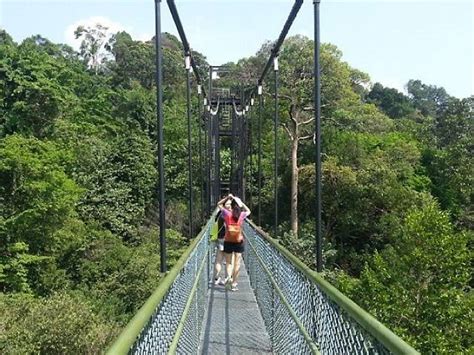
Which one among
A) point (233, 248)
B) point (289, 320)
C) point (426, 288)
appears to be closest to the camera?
point (289, 320)

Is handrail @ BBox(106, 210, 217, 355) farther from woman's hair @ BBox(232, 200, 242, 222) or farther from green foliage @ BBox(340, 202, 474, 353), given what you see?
green foliage @ BBox(340, 202, 474, 353)

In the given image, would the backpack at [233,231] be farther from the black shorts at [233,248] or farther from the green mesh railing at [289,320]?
the green mesh railing at [289,320]

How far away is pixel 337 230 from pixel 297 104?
4845 millimetres

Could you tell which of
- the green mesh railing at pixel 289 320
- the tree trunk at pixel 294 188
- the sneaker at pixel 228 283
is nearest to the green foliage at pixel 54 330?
the sneaker at pixel 228 283

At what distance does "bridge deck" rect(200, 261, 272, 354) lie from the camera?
4246 millimetres

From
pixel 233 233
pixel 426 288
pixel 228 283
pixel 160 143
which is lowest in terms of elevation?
pixel 426 288

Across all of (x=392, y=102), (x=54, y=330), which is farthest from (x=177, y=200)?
(x=392, y=102)

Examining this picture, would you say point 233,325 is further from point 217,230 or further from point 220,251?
point 217,230

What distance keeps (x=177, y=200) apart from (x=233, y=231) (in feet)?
60.7

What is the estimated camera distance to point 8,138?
17.4m

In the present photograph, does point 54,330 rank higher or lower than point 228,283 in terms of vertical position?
lower

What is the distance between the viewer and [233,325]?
16.2ft

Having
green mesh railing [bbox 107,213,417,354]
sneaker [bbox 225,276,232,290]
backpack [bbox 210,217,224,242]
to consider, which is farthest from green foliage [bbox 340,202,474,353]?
green mesh railing [bbox 107,213,417,354]

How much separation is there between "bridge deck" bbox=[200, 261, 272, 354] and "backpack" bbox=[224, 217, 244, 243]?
0.59 meters
